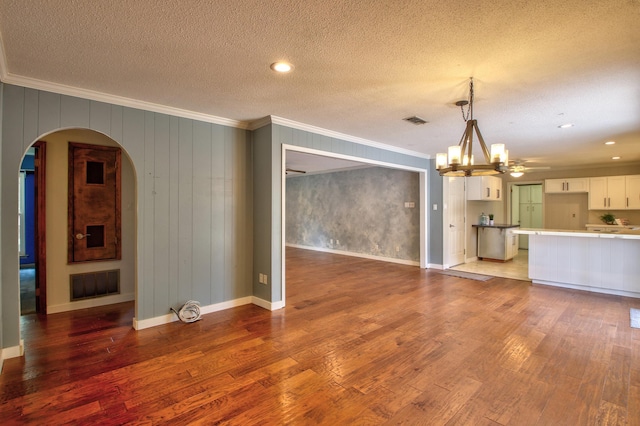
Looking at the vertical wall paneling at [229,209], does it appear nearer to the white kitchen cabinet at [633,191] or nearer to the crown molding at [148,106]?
the crown molding at [148,106]

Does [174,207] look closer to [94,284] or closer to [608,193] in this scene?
[94,284]

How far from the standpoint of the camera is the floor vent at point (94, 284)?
4324mm

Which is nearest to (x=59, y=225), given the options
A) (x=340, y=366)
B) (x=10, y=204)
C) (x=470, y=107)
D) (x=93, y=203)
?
(x=93, y=203)

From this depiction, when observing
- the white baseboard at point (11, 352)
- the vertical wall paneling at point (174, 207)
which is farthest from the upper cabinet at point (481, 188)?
the white baseboard at point (11, 352)

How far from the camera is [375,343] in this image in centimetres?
323

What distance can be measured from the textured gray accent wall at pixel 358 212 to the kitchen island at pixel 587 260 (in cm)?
240

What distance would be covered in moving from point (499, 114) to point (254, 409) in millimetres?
3982

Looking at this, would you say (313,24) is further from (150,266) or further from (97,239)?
(97,239)

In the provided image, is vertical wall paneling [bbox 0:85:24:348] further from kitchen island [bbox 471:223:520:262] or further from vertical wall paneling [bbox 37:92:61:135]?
kitchen island [bbox 471:223:520:262]

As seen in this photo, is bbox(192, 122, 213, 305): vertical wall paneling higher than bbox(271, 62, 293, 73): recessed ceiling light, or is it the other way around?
bbox(271, 62, 293, 73): recessed ceiling light

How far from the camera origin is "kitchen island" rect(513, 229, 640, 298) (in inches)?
195

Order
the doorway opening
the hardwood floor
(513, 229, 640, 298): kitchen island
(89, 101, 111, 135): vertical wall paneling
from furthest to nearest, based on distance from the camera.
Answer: the doorway opening < (513, 229, 640, 298): kitchen island < (89, 101, 111, 135): vertical wall paneling < the hardwood floor

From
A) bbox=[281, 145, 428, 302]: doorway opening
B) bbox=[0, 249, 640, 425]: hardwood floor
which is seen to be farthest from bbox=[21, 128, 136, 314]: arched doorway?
bbox=[281, 145, 428, 302]: doorway opening

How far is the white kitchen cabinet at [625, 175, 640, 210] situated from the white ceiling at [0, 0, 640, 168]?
4755mm
